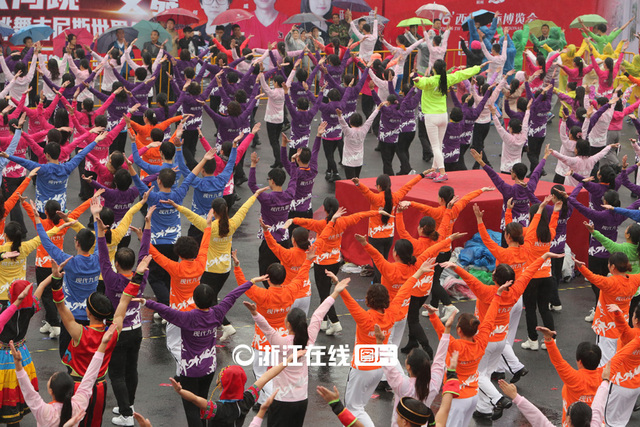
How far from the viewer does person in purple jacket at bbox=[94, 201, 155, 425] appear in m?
8.25

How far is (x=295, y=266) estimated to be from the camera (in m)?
9.79

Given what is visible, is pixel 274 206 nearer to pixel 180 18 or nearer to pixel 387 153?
pixel 387 153

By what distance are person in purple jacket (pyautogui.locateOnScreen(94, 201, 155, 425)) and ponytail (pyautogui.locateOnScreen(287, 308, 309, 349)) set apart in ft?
A: 5.83

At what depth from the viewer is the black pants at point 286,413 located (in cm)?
742

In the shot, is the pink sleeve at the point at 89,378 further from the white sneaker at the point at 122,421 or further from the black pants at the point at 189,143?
the black pants at the point at 189,143

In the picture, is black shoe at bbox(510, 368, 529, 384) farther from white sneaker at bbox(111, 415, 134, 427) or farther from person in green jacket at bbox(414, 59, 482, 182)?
person in green jacket at bbox(414, 59, 482, 182)

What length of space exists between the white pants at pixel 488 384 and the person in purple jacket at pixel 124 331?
11.8 ft

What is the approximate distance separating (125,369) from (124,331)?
1.38ft

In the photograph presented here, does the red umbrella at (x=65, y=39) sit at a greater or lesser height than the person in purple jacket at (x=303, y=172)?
greater

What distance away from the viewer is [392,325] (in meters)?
8.32

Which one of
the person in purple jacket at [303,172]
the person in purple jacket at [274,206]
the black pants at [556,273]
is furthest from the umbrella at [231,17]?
the black pants at [556,273]

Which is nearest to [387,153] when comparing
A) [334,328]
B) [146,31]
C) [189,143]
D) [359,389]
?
[189,143]

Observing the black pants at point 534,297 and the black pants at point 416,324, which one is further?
the black pants at point 534,297

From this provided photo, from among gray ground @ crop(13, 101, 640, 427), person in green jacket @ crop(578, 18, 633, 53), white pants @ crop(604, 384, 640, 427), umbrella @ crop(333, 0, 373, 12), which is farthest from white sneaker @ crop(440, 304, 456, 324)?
umbrella @ crop(333, 0, 373, 12)
